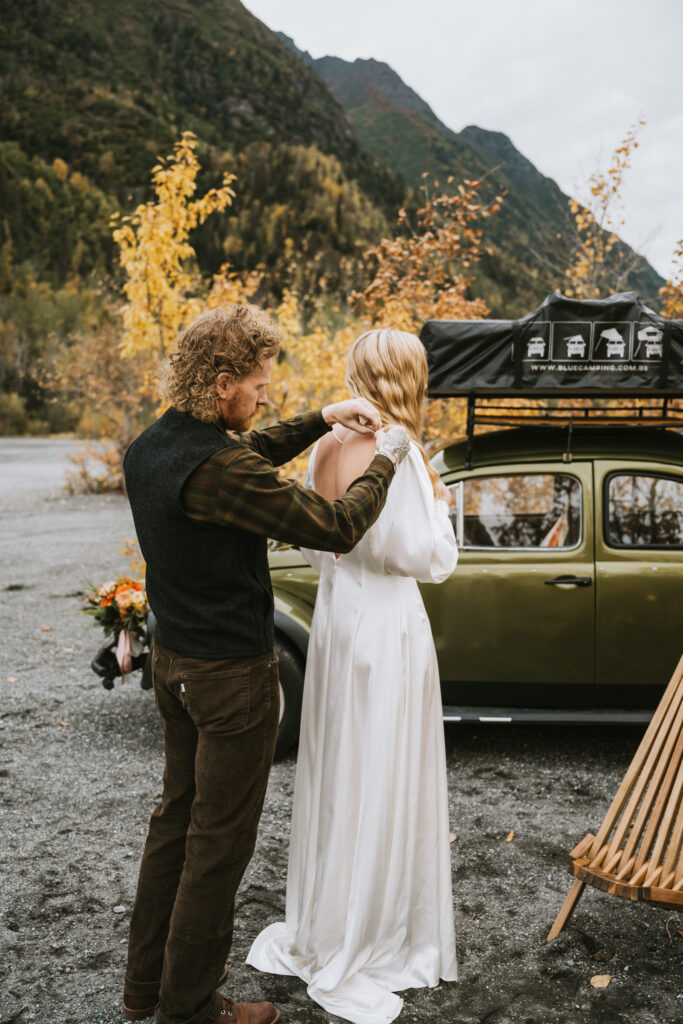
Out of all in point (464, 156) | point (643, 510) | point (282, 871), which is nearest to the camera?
point (282, 871)

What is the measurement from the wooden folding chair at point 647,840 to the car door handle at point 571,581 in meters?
1.21

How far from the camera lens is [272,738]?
242 centimetres

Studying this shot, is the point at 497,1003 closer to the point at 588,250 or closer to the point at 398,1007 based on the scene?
the point at 398,1007

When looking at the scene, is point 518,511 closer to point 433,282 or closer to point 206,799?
point 206,799

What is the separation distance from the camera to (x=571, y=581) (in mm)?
4469

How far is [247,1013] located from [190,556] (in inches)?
55.2

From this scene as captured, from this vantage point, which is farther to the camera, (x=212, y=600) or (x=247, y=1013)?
(x=247, y=1013)

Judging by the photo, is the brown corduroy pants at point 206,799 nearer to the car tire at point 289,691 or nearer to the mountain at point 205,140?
the car tire at point 289,691

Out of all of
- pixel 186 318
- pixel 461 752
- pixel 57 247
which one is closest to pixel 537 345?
pixel 461 752

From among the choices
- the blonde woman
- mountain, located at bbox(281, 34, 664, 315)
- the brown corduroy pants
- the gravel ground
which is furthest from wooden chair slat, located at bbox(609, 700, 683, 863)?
mountain, located at bbox(281, 34, 664, 315)

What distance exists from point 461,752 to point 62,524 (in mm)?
11334

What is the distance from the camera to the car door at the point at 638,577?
14.6 ft

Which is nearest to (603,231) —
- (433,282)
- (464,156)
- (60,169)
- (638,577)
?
(433,282)

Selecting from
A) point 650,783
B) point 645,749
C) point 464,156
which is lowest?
point 650,783
